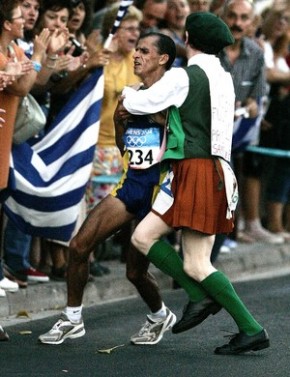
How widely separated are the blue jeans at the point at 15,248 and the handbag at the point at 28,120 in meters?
0.79

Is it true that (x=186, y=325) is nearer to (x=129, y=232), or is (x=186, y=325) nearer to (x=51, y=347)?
(x=51, y=347)

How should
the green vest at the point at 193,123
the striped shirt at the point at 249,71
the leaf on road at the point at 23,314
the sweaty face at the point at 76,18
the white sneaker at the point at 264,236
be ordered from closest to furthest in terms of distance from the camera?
the green vest at the point at 193,123 < the leaf on road at the point at 23,314 < the sweaty face at the point at 76,18 < the striped shirt at the point at 249,71 < the white sneaker at the point at 264,236

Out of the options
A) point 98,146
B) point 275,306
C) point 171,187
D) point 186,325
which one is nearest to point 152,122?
point 171,187

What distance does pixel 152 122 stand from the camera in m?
9.12

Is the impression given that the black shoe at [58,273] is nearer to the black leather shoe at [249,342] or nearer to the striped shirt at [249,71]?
the striped shirt at [249,71]

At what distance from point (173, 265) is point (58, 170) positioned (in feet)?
10.00

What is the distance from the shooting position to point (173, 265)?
9.02 meters

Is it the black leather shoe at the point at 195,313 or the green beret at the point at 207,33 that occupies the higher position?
the green beret at the point at 207,33

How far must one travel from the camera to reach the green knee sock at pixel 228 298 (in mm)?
8898

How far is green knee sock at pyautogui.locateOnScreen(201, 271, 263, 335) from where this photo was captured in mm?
8898

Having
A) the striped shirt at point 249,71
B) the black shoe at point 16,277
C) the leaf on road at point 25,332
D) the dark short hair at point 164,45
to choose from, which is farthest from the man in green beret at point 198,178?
the striped shirt at point 249,71

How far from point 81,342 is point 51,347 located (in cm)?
26

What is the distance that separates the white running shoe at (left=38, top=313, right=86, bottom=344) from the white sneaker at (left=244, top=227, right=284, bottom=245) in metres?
6.17

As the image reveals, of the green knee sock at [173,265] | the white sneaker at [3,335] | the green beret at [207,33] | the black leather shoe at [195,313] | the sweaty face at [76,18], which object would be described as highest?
the green beret at [207,33]
